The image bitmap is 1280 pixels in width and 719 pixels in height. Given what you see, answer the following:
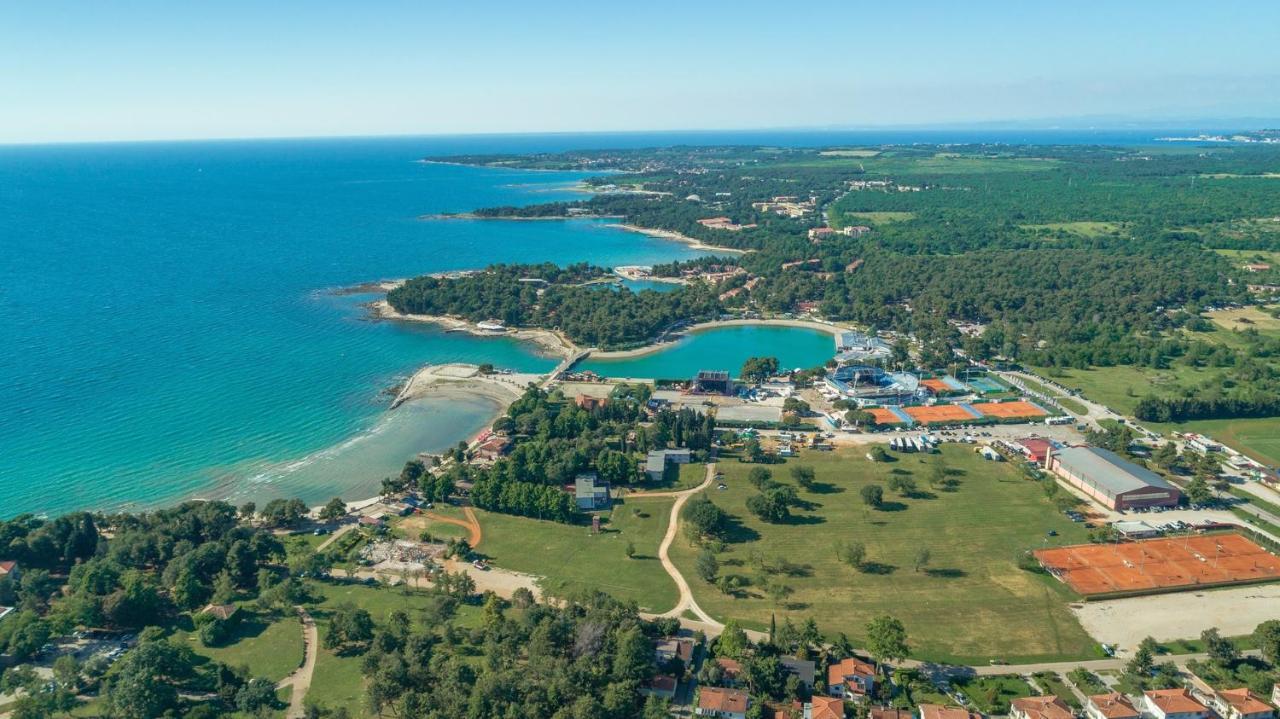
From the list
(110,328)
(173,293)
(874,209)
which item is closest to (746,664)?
(110,328)

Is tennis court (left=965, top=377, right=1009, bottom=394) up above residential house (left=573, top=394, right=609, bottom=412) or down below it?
below

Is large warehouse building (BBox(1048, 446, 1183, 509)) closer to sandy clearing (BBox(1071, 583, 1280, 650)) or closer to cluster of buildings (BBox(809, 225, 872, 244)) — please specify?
sandy clearing (BBox(1071, 583, 1280, 650))

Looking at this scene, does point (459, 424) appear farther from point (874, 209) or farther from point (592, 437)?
point (874, 209)

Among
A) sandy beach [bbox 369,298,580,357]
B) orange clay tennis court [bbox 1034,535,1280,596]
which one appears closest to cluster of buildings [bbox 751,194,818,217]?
sandy beach [bbox 369,298,580,357]

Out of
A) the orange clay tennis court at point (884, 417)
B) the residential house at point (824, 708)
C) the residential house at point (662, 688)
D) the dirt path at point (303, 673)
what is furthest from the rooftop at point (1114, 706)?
the orange clay tennis court at point (884, 417)

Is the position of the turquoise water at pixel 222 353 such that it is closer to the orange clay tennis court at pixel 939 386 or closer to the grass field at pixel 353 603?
the grass field at pixel 353 603
